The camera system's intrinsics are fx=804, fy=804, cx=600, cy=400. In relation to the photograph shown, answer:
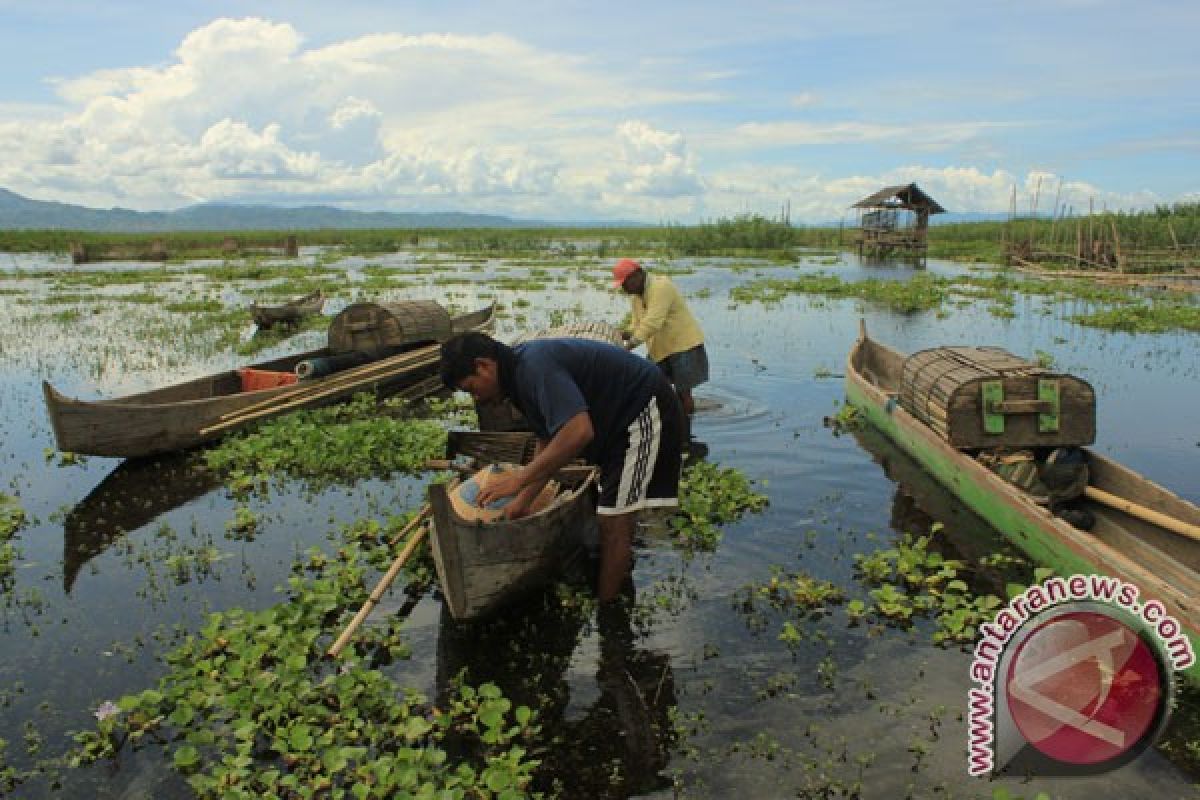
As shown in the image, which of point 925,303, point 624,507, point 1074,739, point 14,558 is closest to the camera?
point 1074,739

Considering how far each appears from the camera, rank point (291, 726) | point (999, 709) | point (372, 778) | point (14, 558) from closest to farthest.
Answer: point (999, 709) → point (372, 778) → point (291, 726) → point (14, 558)

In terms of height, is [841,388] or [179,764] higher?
[841,388]

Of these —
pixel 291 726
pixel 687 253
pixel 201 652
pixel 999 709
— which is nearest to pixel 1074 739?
pixel 999 709

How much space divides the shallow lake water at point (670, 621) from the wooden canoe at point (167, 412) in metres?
0.43

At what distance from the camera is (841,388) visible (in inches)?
518

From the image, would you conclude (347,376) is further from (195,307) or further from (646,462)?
(195,307)

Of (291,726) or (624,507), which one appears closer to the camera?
(291,726)

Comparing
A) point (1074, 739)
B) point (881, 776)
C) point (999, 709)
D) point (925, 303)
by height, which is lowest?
point (881, 776)

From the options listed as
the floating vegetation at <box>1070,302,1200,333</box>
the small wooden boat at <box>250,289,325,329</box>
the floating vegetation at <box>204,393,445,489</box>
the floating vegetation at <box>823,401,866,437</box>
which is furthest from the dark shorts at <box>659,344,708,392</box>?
the floating vegetation at <box>1070,302,1200,333</box>

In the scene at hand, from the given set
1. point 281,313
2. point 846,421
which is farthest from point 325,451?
point 281,313

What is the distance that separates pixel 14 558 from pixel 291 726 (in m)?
4.40

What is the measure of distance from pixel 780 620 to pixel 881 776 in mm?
1706

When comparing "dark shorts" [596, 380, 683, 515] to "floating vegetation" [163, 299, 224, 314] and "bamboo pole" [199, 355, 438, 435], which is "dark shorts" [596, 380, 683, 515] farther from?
"floating vegetation" [163, 299, 224, 314]

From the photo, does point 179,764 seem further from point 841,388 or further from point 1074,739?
point 841,388
